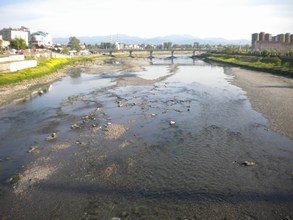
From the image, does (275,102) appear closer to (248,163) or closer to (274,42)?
(248,163)

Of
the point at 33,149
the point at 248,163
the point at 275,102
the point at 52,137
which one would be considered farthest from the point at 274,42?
the point at 33,149

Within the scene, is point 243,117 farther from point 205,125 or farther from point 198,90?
point 198,90

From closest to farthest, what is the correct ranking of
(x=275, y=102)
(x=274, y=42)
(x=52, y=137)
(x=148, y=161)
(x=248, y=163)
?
(x=248, y=163), (x=148, y=161), (x=52, y=137), (x=275, y=102), (x=274, y=42)

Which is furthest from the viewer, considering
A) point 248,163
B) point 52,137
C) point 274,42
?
point 274,42

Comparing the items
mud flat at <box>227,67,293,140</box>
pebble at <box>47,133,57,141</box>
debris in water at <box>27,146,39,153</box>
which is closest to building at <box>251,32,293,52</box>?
mud flat at <box>227,67,293,140</box>

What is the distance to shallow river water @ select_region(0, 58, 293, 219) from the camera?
11.4 metres

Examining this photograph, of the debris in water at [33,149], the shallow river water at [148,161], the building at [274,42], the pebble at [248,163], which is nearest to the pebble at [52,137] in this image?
the shallow river water at [148,161]

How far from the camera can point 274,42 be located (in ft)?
435

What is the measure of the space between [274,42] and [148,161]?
13536cm

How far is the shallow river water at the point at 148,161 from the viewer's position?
11383 millimetres

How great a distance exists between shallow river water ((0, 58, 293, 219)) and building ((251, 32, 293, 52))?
86.3m

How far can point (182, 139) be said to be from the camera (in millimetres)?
18594

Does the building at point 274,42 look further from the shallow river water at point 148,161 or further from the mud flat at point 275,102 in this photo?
the shallow river water at point 148,161

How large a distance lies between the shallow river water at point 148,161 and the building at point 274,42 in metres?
86.3
